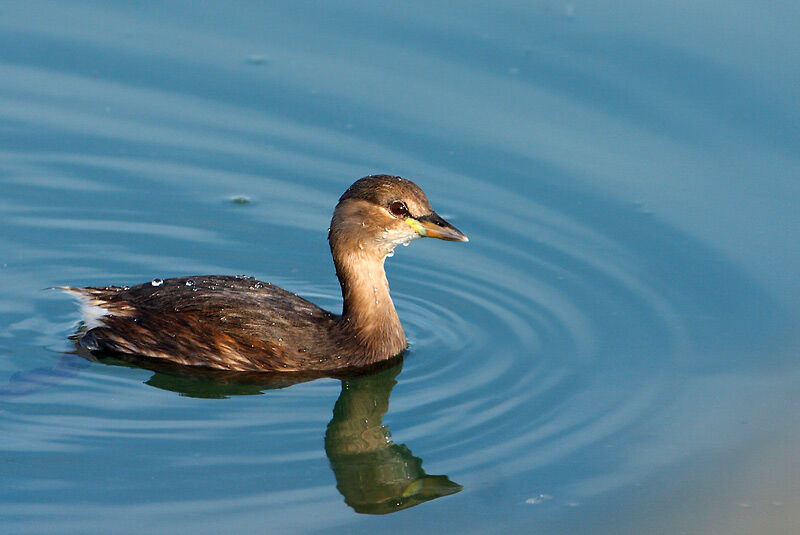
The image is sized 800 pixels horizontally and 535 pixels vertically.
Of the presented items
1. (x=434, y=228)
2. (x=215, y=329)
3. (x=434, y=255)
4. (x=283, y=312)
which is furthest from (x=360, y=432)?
(x=434, y=255)

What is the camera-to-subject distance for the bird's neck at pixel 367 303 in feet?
35.3

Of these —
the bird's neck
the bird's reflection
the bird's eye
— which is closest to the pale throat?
the bird's neck

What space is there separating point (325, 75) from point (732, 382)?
5251 mm

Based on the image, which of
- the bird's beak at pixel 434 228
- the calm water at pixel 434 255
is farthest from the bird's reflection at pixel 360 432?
the bird's beak at pixel 434 228

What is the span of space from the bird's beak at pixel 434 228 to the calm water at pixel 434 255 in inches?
34.3

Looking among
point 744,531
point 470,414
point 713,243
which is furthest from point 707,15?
point 744,531

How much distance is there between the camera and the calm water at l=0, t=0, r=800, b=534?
29.3 ft

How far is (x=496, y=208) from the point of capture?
40.9ft

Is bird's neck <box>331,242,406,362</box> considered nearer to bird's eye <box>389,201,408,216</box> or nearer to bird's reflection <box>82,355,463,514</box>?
bird's reflection <box>82,355,463,514</box>

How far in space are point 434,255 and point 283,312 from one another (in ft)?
6.58

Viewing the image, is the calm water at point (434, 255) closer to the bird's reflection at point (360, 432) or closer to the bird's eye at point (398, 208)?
the bird's reflection at point (360, 432)

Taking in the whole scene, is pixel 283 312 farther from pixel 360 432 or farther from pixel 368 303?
pixel 360 432

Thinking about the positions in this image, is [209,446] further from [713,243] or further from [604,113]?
[604,113]

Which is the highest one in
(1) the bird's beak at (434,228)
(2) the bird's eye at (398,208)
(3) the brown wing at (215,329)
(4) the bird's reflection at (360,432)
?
(2) the bird's eye at (398,208)
